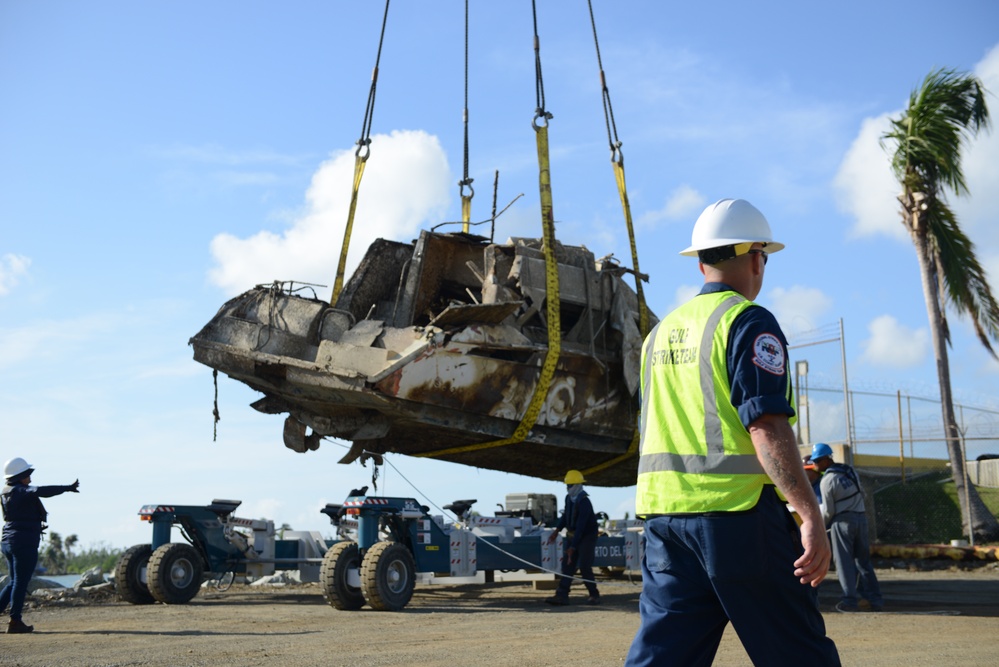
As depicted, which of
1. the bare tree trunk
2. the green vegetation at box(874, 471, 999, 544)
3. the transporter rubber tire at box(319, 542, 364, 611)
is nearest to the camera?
the transporter rubber tire at box(319, 542, 364, 611)

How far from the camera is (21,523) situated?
9727 mm

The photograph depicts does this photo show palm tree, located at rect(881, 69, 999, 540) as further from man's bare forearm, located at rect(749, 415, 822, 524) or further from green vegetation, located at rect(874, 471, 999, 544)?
man's bare forearm, located at rect(749, 415, 822, 524)

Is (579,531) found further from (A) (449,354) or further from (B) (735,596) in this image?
(B) (735,596)

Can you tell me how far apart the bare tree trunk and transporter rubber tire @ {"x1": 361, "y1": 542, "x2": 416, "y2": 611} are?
10.9 meters

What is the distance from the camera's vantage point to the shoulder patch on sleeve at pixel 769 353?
3062 millimetres

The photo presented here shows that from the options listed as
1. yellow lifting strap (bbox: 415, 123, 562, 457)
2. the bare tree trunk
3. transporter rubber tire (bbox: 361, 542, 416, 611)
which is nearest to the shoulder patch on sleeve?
yellow lifting strap (bbox: 415, 123, 562, 457)

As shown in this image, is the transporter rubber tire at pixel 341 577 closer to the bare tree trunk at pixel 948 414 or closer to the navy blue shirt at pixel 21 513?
the navy blue shirt at pixel 21 513

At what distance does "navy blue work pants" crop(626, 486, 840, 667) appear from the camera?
3.00 metres

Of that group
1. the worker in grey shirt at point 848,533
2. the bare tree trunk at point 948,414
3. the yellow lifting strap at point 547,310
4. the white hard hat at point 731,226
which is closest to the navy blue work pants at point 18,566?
the yellow lifting strap at point 547,310

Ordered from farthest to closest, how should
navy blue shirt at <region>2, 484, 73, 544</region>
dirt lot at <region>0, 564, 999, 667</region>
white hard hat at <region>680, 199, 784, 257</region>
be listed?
navy blue shirt at <region>2, 484, 73, 544</region>
dirt lot at <region>0, 564, 999, 667</region>
white hard hat at <region>680, 199, 784, 257</region>

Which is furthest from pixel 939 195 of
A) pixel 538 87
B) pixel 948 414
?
pixel 538 87

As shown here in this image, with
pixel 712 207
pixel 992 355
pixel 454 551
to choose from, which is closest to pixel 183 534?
pixel 454 551

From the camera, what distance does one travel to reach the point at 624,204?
1198cm

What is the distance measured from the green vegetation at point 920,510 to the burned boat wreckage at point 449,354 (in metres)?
9.46
